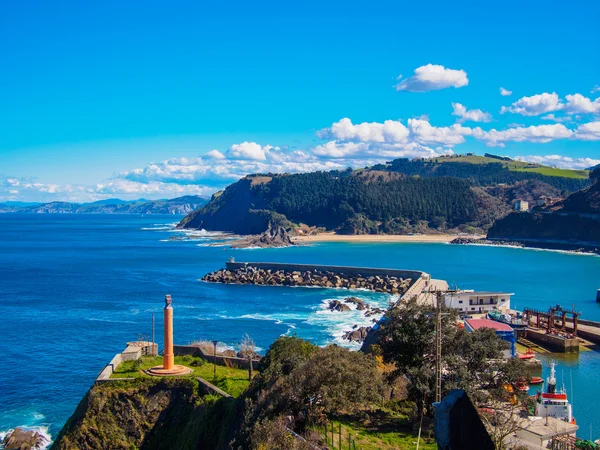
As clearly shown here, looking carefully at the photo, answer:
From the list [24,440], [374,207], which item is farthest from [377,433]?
[374,207]

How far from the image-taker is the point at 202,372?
26562 mm

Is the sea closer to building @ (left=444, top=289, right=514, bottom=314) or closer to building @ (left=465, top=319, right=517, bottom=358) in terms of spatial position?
building @ (left=465, top=319, right=517, bottom=358)

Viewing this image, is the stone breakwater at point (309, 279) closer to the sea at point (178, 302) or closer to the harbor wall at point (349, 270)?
the harbor wall at point (349, 270)

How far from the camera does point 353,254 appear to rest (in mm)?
111000

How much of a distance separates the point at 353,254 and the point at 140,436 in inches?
3471

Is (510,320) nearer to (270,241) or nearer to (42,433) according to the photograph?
(42,433)

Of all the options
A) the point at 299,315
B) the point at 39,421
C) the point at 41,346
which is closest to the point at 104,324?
the point at 41,346

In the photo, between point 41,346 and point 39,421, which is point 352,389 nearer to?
point 39,421

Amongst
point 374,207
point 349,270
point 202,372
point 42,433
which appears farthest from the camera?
point 374,207

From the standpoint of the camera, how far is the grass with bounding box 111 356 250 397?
24.4 meters

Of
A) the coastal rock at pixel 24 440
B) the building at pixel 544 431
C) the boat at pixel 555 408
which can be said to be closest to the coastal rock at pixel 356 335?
the boat at pixel 555 408

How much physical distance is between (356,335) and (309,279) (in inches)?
1206

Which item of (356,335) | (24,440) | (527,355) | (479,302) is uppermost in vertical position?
(479,302)

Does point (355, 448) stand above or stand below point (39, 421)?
above
